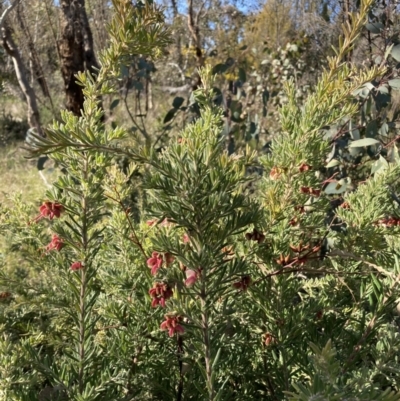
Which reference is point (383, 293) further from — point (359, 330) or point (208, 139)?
point (208, 139)

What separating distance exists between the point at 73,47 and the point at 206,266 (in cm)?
232

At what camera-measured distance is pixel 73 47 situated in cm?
254

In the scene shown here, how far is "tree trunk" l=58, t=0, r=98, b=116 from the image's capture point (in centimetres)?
245

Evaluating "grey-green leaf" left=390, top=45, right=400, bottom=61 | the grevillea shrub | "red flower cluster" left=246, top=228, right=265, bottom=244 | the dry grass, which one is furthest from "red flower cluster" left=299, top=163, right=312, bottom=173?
the dry grass

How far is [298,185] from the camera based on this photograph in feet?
2.68

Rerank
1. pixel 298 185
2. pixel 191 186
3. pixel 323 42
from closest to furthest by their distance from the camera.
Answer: pixel 191 186 < pixel 298 185 < pixel 323 42

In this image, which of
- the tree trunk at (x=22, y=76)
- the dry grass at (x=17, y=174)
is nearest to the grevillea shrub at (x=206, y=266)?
the tree trunk at (x=22, y=76)

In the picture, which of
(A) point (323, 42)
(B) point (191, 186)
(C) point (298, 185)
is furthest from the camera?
(A) point (323, 42)

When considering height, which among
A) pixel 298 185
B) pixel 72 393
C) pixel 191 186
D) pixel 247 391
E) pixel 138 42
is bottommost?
pixel 247 391

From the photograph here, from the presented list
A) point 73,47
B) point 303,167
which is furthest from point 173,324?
point 73,47

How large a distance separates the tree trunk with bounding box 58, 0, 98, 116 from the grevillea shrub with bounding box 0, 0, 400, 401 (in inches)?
73.7

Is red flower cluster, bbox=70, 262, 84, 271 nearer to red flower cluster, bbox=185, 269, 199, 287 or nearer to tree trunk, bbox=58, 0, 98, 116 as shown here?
red flower cluster, bbox=185, 269, 199, 287

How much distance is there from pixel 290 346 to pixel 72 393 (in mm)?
344

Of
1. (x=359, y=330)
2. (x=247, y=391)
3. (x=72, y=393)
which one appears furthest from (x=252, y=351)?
(x=72, y=393)
